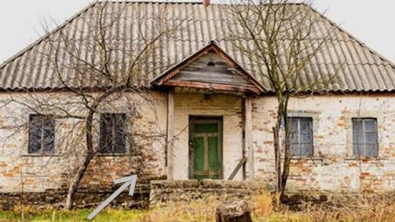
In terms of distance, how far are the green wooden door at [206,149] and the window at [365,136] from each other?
393cm

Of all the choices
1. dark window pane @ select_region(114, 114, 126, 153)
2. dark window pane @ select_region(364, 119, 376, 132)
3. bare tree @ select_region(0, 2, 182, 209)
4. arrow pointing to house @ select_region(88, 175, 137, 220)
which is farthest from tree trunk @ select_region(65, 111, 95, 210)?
dark window pane @ select_region(364, 119, 376, 132)

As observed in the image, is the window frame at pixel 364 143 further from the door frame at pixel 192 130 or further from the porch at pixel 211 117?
the door frame at pixel 192 130

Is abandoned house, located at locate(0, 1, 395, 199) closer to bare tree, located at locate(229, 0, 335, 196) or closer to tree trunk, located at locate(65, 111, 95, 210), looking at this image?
bare tree, located at locate(229, 0, 335, 196)

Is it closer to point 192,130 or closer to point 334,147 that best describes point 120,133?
point 192,130

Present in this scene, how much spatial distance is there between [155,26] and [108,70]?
3.68 m

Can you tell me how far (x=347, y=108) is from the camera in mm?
18484

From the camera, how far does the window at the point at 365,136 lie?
18547 millimetres

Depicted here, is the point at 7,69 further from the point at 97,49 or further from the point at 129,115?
the point at 129,115

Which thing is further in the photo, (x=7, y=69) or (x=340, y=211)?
(x=7, y=69)

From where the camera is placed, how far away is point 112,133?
17.6 metres

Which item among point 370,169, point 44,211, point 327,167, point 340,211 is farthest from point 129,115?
point 340,211

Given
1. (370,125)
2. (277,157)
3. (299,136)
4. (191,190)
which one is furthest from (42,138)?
(370,125)

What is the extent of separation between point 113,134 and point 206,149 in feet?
8.93

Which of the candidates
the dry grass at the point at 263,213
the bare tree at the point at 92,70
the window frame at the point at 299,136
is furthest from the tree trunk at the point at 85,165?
the window frame at the point at 299,136
